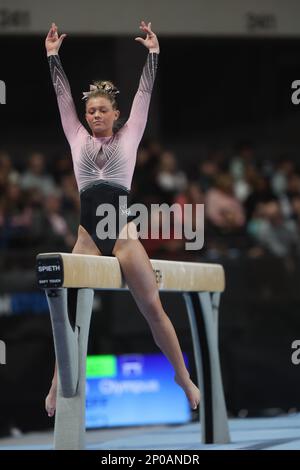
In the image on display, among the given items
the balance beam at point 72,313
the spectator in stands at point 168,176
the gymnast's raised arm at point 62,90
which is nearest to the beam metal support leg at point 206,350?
the balance beam at point 72,313

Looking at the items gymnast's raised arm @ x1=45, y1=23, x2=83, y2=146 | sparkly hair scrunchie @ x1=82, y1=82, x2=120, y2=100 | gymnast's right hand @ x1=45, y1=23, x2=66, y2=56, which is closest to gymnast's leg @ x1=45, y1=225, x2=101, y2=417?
gymnast's raised arm @ x1=45, y1=23, x2=83, y2=146

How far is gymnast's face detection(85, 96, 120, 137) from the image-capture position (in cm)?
462

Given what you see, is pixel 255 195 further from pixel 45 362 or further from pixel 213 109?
pixel 213 109

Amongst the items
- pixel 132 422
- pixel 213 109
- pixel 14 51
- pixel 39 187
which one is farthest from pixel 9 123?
pixel 132 422

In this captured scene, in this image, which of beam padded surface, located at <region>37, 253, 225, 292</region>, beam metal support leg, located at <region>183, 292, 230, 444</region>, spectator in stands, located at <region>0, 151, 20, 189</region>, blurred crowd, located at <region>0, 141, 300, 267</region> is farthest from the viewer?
spectator in stands, located at <region>0, 151, 20, 189</region>

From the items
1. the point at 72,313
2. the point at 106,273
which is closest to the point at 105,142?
the point at 106,273

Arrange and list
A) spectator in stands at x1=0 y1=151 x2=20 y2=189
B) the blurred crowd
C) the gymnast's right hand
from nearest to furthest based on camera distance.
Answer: the gymnast's right hand
the blurred crowd
spectator in stands at x1=0 y1=151 x2=20 y2=189

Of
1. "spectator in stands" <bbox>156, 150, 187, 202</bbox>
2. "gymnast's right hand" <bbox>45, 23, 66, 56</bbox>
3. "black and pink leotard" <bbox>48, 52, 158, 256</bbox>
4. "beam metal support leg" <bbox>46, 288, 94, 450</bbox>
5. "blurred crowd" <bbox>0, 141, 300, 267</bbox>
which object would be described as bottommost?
"beam metal support leg" <bbox>46, 288, 94, 450</bbox>

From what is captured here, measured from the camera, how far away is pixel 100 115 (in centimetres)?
462

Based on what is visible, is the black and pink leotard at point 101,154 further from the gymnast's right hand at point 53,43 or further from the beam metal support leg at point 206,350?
the beam metal support leg at point 206,350

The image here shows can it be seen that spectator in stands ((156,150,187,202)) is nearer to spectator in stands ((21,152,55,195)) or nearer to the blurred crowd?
the blurred crowd

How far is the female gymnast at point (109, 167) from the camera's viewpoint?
461cm

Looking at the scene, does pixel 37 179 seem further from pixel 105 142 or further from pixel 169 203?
pixel 105 142

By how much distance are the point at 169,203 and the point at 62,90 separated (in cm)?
437
